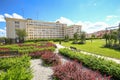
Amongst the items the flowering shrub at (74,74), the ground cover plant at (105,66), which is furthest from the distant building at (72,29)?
the flowering shrub at (74,74)

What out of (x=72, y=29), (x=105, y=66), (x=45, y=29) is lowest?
(x=105, y=66)

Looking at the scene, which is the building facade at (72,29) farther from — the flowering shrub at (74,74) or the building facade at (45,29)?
the flowering shrub at (74,74)

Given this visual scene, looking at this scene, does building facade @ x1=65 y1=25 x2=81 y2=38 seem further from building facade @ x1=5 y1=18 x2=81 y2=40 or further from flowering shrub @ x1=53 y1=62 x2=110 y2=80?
flowering shrub @ x1=53 y1=62 x2=110 y2=80

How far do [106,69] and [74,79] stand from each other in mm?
2889

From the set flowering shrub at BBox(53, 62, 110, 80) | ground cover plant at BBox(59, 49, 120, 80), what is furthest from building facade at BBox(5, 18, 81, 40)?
flowering shrub at BBox(53, 62, 110, 80)

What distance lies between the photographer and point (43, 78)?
6.63 meters

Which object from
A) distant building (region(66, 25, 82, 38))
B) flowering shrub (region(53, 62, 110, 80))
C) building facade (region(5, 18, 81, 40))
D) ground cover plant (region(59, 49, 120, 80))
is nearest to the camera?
flowering shrub (region(53, 62, 110, 80))

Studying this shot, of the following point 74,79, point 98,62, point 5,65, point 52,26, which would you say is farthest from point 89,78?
point 52,26

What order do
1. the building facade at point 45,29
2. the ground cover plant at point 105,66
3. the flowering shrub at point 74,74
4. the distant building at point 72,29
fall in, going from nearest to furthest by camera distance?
the flowering shrub at point 74,74 → the ground cover plant at point 105,66 → the building facade at point 45,29 → the distant building at point 72,29

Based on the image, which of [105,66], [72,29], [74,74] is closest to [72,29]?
[72,29]

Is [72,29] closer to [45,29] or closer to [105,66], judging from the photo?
[45,29]

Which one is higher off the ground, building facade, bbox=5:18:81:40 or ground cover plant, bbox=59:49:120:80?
building facade, bbox=5:18:81:40

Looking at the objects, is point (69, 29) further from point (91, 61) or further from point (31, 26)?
point (91, 61)

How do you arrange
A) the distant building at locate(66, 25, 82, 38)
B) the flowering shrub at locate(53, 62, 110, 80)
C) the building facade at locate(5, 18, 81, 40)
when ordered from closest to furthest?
1. the flowering shrub at locate(53, 62, 110, 80)
2. the building facade at locate(5, 18, 81, 40)
3. the distant building at locate(66, 25, 82, 38)
